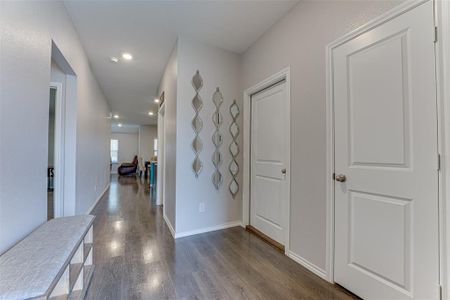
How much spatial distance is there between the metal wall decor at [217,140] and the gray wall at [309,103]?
956 mm

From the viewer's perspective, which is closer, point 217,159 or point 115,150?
point 217,159

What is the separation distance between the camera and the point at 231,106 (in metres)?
2.95

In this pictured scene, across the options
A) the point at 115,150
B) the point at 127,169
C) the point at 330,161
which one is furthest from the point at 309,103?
the point at 115,150

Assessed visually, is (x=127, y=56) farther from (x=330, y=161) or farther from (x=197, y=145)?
(x=330, y=161)

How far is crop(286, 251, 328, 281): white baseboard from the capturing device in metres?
1.73

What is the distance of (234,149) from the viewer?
9.69 ft

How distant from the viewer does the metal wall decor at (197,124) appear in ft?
8.74

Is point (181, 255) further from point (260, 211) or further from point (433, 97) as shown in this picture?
point (433, 97)

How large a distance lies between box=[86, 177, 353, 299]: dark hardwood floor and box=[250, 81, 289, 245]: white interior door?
0.27 metres

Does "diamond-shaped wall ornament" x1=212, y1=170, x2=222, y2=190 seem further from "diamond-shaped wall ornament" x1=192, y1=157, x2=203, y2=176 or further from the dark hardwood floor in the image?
the dark hardwood floor

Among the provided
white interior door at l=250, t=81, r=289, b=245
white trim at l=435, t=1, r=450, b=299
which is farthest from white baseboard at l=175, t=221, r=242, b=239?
white trim at l=435, t=1, r=450, b=299

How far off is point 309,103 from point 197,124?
139 cm

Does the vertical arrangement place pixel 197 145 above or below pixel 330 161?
above

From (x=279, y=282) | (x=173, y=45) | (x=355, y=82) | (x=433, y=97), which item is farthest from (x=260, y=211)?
(x=173, y=45)
